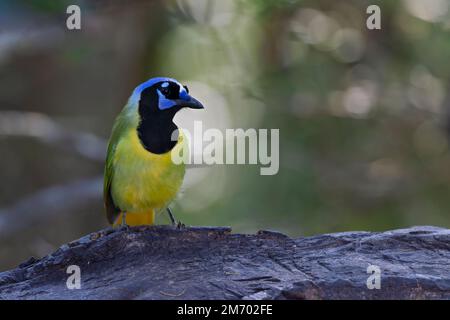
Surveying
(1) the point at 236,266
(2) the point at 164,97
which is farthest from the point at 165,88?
(1) the point at 236,266

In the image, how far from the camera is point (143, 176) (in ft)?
12.8

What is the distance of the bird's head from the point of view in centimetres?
400

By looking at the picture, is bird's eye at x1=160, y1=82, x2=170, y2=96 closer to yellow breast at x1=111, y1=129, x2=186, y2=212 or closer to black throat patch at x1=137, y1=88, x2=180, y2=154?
black throat patch at x1=137, y1=88, x2=180, y2=154

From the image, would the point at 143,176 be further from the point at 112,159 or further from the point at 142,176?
the point at 112,159

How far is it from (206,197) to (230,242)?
148 inches

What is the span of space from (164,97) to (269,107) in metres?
2.63

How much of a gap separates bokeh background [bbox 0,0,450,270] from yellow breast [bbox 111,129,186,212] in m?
2.19

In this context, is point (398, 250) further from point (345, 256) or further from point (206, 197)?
point (206, 197)

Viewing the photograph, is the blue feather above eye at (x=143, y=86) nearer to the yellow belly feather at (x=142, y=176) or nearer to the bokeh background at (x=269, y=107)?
the yellow belly feather at (x=142, y=176)

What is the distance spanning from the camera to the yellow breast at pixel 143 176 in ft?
12.7

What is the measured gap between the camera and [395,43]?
6859mm

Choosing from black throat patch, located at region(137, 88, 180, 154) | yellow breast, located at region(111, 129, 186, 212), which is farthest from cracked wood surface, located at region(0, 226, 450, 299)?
black throat patch, located at region(137, 88, 180, 154)

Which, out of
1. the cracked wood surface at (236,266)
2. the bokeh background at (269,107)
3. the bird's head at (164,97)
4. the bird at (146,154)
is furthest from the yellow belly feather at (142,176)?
the bokeh background at (269,107)
